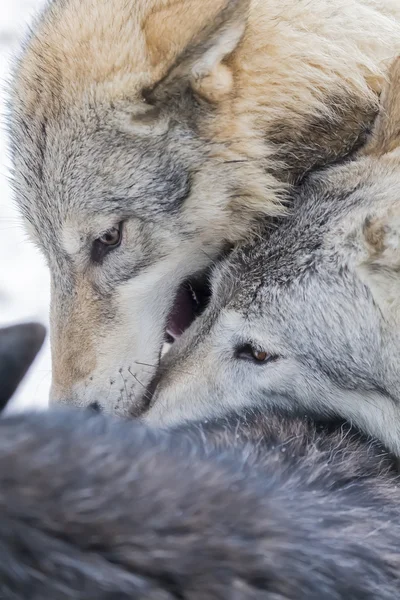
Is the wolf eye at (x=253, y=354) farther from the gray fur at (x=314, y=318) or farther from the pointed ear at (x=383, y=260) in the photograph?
the pointed ear at (x=383, y=260)

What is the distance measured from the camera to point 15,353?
193 cm

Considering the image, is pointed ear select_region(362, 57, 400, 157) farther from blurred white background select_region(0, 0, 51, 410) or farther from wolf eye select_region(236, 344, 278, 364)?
blurred white background select_region(0, 0, 51, 410)

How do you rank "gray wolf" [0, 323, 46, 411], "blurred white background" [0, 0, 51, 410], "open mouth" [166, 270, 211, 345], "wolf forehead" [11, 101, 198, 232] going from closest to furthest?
1. "gray wolf" [0, 323, 46, 411]
2. "wolf forehead" [11, 101, 198, 232]
3. "open mouth" [166, 270, 211, 345]
4. "blurred white background" [0, 0, 51, 410]

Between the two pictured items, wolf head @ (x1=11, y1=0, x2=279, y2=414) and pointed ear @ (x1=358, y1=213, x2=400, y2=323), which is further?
wolf head @ (x1=11, y1=0, x2=279, y2=414)

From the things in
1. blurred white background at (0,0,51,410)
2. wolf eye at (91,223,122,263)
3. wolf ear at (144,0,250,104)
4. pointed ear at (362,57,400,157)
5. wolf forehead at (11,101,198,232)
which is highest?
wolf ear at (144,0,250,104)

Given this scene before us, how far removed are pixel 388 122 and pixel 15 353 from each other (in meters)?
1.55

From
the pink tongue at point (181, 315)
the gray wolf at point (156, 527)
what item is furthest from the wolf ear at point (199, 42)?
the gray wolf at point (156, 527)

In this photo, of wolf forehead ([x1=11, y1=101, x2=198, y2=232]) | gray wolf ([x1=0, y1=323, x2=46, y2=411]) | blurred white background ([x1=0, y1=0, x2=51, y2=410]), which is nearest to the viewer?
gray wolf ([x1=0, y1=323, x2=46, y2=411])

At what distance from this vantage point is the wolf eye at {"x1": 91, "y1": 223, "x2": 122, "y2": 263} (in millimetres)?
2680

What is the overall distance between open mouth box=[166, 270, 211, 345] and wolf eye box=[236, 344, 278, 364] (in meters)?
0.29

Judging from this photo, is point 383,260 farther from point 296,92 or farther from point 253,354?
point 296,92

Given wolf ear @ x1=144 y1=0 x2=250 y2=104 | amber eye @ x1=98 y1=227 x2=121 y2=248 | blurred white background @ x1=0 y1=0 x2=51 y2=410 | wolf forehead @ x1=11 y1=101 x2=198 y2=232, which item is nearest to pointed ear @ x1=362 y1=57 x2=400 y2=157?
wolf ear @ x1=144 y1=0 x2=250 y2=104

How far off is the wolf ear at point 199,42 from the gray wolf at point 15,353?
3.28ft

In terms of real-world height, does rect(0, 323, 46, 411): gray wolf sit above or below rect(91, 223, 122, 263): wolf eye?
above
